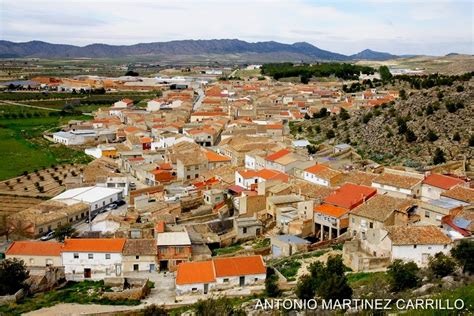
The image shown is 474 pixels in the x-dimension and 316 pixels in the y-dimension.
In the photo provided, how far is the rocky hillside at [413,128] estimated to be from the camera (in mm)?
39906

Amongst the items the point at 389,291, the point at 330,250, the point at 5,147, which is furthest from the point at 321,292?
the point at 5,147

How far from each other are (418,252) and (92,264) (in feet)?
47.9

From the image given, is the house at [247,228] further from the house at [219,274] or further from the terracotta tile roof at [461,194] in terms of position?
the terracotta tile roof at [461,194]

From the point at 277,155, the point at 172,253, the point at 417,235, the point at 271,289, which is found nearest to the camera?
the point at 271,289

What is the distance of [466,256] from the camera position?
709 inches

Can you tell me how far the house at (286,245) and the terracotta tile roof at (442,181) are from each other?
744cm

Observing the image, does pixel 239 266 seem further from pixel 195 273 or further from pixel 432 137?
pixel 432 137

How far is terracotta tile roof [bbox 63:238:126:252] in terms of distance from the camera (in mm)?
24922

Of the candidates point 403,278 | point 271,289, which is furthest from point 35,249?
point 403,278

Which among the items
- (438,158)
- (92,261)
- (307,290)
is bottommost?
(92,261)

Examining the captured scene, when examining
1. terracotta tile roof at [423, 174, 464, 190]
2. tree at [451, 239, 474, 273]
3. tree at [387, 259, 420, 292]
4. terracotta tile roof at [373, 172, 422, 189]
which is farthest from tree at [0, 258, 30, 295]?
terracotta tile roof at [423, 174, 464, 190]

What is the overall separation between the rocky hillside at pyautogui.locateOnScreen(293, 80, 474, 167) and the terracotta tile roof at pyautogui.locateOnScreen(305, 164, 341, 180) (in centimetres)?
729

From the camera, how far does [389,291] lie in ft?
56.9

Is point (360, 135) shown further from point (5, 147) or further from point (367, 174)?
point (5, 147)
